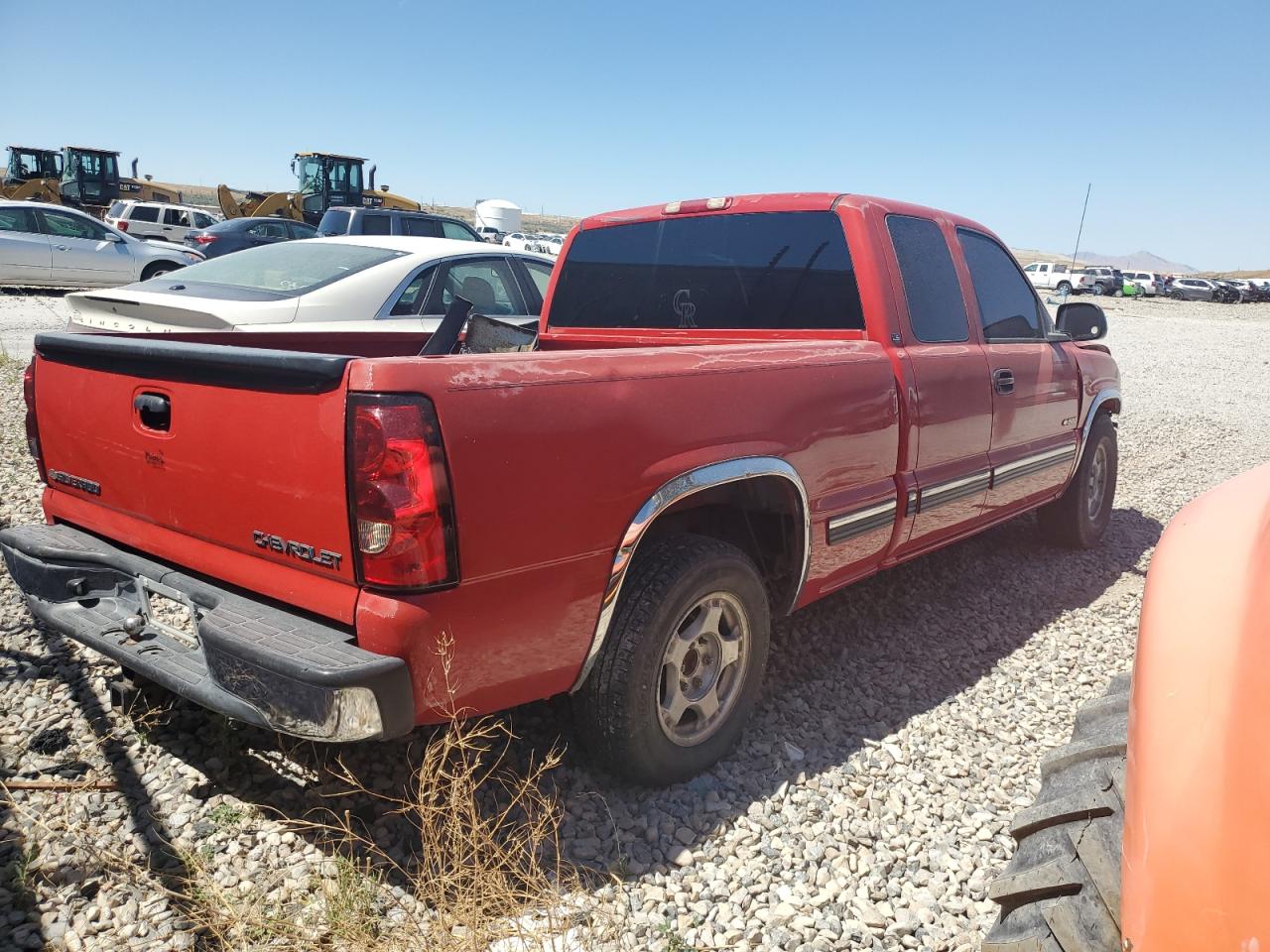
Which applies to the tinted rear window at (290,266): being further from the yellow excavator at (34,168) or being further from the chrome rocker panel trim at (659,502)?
the yellow excavator at (34,168)

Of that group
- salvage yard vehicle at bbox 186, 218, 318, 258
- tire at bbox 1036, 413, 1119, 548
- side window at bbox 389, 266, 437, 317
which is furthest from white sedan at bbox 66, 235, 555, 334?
salvage yard vehicle at bbox 186, 218, 318, 258

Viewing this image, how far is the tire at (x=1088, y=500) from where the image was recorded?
209 inches

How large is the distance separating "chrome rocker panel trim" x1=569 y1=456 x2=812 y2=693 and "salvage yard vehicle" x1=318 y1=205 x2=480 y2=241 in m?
12.5

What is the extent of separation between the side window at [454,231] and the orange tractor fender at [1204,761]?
15.7 metres

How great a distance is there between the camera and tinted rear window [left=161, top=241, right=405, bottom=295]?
618 centimetres

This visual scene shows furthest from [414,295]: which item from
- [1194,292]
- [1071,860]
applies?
[1194,292]

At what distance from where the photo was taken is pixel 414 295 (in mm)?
6332

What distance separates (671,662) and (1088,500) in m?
3.85

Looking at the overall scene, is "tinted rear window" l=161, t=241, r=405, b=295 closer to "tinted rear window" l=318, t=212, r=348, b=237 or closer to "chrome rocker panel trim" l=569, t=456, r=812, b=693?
"chrome rocker panel trim" l=569, t=456, r=812, b=693

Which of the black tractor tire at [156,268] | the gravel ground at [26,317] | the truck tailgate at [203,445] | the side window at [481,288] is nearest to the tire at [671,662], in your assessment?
the truck tailgate at [203,445]

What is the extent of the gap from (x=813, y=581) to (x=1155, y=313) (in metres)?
35.3

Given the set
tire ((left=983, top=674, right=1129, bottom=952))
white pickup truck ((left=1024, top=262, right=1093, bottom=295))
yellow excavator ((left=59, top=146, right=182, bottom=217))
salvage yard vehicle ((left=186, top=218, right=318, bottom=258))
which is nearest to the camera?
tire ((left=983, top=674, right=1129, bottom=952))

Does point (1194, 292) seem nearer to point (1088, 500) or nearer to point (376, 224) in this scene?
point (376, 224)

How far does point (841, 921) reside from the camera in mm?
2361
